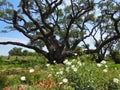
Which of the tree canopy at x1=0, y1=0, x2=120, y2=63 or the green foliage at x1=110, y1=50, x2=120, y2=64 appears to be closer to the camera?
the tree canopy at x1=0, y1=0, x2=120, y2=63

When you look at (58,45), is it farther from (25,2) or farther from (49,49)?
(25,2)

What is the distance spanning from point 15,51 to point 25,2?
226 feet

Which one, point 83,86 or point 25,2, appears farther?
point 25,2

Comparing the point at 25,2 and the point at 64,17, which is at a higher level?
the point at 64,17

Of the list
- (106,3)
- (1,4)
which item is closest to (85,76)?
(1,4)

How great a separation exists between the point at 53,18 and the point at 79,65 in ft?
106

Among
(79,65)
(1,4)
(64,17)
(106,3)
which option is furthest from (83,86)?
(64,17)

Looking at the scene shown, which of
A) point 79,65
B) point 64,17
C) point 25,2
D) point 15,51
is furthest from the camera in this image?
point 15,51

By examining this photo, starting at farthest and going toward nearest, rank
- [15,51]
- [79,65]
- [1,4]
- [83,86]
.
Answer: [15,51] < [1,4] < [79,65] < [83,86]

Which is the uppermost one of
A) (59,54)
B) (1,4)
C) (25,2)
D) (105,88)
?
(1,4)

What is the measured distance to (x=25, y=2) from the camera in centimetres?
3372

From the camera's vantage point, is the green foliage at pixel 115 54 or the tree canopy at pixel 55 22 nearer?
the tree canopy at pixel 55 22

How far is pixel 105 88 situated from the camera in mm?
9305

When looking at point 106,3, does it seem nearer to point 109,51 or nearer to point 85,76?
point 109,51
